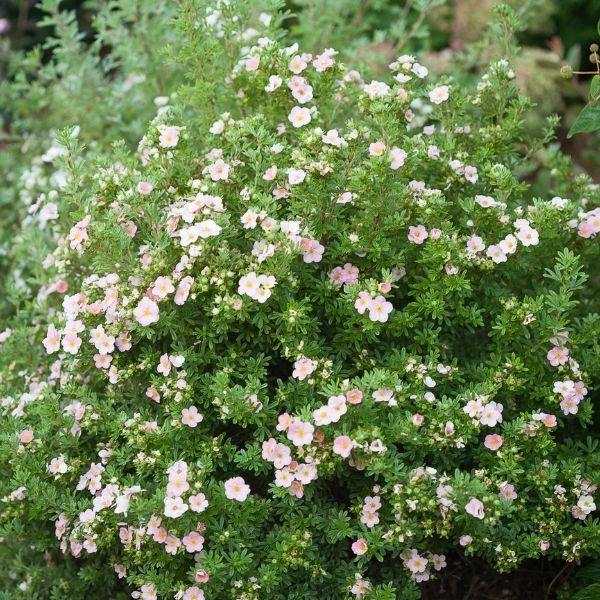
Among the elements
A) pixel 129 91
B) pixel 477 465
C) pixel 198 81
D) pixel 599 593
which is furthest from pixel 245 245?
pixel 129 91

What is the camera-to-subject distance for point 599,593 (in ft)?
7.61

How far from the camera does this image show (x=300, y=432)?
84.4 inches

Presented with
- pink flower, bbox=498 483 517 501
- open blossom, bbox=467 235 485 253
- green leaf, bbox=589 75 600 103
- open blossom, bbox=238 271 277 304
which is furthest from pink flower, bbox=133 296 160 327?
green leaf, bbox=589 75 600 103

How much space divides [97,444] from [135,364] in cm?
29

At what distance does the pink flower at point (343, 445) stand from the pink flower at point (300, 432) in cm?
7

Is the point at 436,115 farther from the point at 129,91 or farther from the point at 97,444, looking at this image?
the point at 129,91

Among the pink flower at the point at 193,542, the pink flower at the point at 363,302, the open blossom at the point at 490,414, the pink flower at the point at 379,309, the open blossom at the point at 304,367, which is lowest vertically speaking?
the pink flower at the point at 193,542

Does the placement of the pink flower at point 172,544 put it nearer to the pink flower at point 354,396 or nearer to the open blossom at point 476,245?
the pink flower at point 354,396

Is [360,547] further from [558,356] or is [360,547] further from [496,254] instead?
[496,254]

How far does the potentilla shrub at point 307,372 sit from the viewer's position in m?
2.19

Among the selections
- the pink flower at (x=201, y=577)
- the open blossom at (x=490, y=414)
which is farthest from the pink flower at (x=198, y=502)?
the open blossom at (x=490, y=414)

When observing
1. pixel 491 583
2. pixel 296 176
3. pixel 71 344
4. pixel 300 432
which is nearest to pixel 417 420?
pixel 300 432

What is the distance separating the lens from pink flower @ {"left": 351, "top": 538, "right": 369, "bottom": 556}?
7.20 feet

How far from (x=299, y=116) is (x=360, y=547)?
1.26 meters
